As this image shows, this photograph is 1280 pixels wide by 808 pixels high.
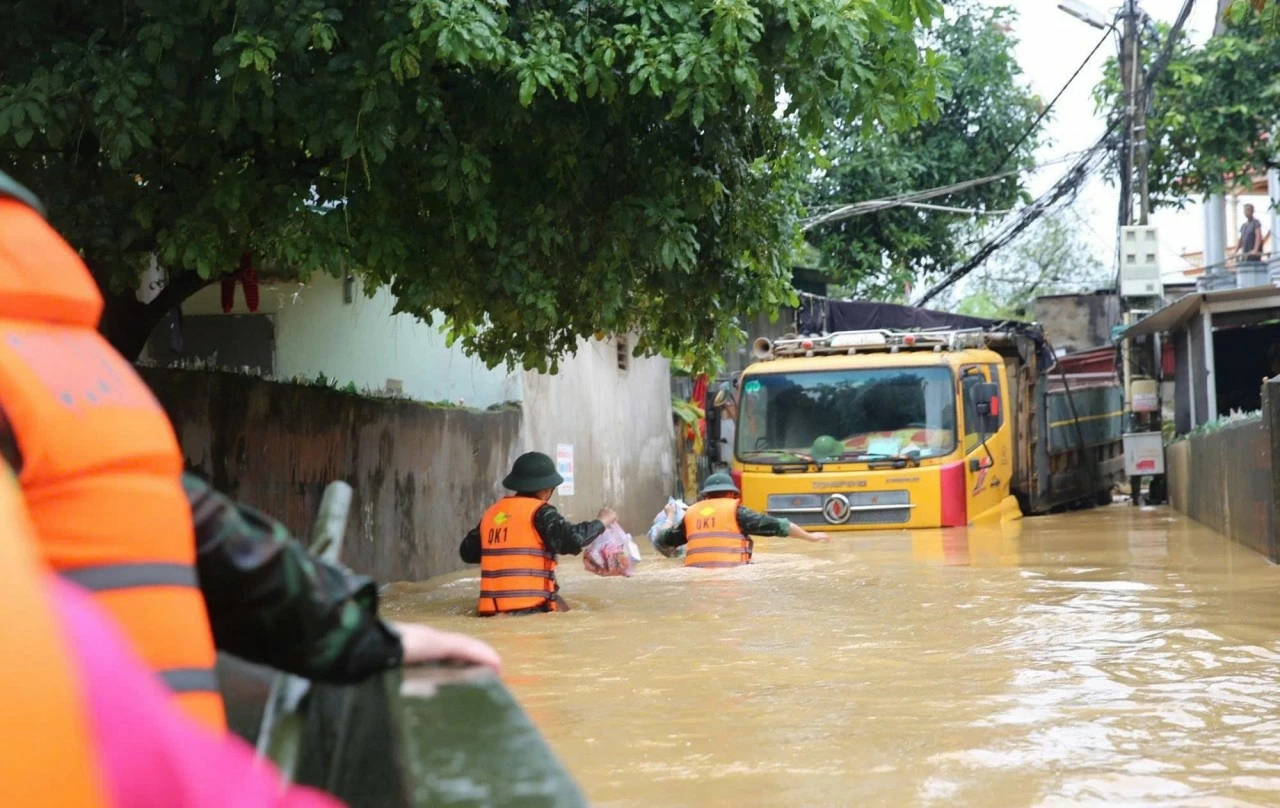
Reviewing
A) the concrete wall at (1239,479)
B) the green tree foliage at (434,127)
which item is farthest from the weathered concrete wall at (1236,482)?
the green tree foliage at (434,127)

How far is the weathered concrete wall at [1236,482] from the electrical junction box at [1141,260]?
3.10 meters

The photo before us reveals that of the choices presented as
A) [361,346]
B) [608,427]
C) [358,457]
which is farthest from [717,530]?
[608,427]

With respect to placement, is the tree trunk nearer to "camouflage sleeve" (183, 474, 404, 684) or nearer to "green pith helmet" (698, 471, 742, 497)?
"green pith helmet" (698, 471, 742, 497)

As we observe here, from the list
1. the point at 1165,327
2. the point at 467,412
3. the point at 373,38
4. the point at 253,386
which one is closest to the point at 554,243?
the point at 373,38

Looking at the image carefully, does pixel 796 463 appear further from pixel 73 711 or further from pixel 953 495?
pixel 73 711

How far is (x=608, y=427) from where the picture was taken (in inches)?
798

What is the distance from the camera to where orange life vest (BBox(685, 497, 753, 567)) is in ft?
39.5

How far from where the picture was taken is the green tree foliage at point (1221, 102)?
2161 centimetres

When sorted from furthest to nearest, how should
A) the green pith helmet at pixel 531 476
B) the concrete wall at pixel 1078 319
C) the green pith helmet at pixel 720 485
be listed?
the concrete wall at pixel 1078 319, the green pith helmet at pixel 720 485, the green pith helmet at pixel 531 476

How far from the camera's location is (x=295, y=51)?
7414 millimetres

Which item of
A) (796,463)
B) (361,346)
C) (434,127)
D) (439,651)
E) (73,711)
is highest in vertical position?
(434,127)

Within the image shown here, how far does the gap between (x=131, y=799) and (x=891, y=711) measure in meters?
5.70

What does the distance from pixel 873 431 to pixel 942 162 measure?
12.4 meters

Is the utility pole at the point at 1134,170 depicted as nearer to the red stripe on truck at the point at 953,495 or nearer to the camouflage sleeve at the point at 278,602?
the red stripe on truck at the point at 953,495
